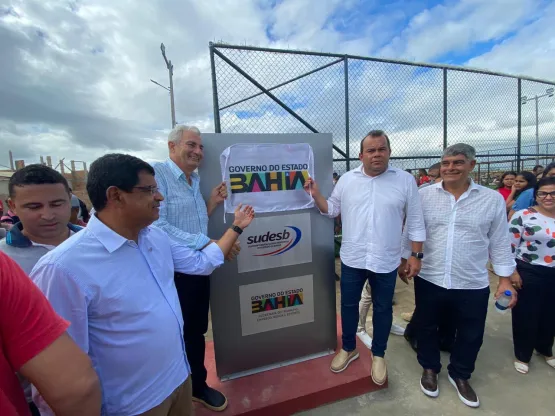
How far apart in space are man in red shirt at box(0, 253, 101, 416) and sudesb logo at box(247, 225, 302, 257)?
1.54 m

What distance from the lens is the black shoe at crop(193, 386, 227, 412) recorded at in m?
1.97

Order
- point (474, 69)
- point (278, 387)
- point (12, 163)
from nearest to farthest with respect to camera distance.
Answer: point (278, 387) < point (474, 69) < point (12, 163)

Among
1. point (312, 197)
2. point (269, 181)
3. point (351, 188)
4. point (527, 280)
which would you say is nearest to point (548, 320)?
point (527, 280)

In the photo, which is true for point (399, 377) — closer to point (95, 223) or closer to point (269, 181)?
point (269, 181)

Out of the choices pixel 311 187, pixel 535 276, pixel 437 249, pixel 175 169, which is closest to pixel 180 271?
pixel 175 169

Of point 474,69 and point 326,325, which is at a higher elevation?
point 474,69

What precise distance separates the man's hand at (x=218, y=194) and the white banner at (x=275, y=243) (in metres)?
0.33

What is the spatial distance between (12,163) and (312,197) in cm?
3650

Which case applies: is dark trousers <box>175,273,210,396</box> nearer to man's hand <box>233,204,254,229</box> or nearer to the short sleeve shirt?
man's hand <box>233,204,254,229</box>

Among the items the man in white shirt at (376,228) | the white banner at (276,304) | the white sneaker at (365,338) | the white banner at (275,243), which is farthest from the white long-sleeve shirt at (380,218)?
the white sneaker at (365,338)

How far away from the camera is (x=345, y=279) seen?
7.53ft

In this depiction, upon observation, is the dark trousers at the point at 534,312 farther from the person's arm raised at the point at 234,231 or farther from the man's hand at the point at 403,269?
the person's arm raised at the point at 234,231

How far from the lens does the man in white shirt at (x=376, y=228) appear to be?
6.95 feet

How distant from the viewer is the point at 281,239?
→ 2.29 m
